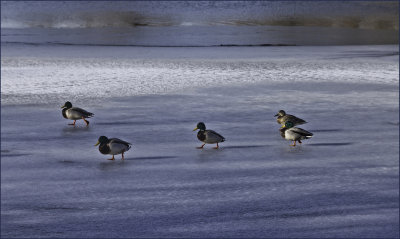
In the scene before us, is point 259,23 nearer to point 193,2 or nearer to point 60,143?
point 193,2

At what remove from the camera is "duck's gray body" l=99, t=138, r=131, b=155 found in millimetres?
9438

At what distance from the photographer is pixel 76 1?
58.2m

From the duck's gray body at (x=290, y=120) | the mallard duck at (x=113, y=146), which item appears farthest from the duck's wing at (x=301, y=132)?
the mallard duck at (x=113, y=146)

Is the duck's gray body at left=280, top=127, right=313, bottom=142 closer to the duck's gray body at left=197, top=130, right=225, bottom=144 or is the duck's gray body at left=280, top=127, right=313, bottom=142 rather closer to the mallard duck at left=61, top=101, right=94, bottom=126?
the duck's gray body at left=197, top=130, right=225, bottom=144

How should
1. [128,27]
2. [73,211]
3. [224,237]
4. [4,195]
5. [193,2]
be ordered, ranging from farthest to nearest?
[193,2], [128,27], [4,195], [73,211], [224,237]

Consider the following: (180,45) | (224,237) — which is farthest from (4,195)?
(180,45)

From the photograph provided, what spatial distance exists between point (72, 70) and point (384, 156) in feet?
37.8

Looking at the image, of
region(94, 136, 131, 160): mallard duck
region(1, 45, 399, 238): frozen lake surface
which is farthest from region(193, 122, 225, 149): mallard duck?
region(94, 136, 131, 160): mallard duck

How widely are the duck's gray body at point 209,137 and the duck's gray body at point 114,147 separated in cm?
127

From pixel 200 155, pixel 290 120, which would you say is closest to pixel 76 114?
pixel 200 155

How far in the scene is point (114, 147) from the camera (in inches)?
371

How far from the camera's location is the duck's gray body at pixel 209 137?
10211 millimetres

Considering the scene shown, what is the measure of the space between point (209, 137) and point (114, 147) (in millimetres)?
1554

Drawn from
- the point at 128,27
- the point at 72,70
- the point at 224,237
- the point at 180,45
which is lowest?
the point at 224,237
